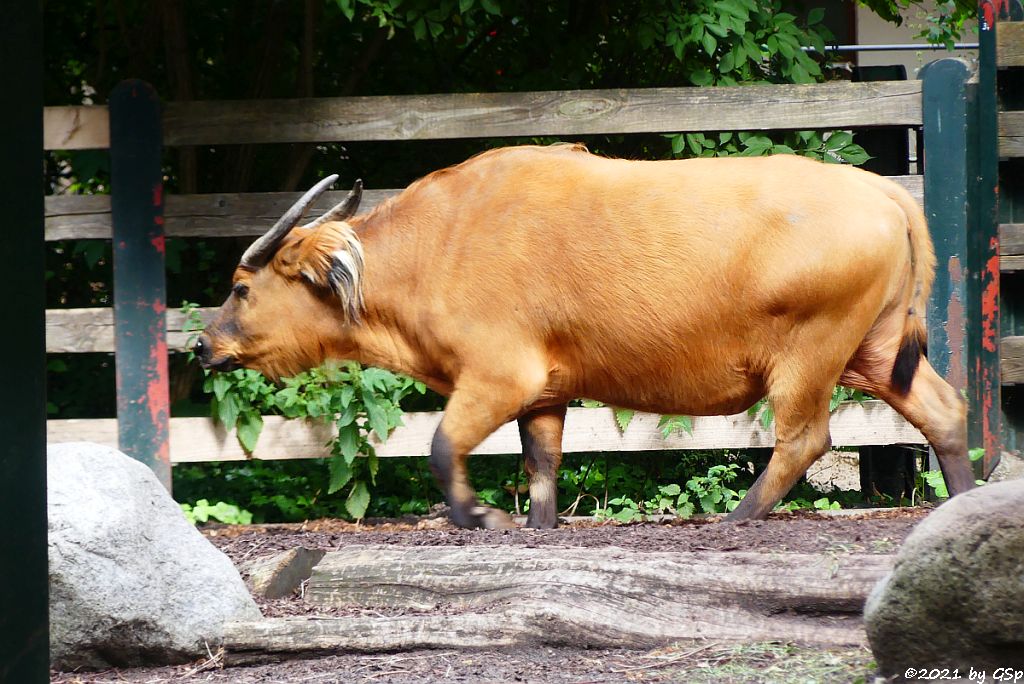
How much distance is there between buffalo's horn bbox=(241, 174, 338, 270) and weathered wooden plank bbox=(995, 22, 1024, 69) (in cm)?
395

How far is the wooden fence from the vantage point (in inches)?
255

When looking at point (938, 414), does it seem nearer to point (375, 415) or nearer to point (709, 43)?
point (709, 43)

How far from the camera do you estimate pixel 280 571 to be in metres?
4.62

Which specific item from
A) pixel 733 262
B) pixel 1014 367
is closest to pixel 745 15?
pixel 733 262

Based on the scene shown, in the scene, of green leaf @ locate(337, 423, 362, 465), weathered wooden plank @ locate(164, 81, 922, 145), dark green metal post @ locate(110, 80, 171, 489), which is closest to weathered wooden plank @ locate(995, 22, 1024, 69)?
weathered wooden plank @ locate(164, 81, 922, 145)

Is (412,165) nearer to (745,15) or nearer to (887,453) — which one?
(745,15)

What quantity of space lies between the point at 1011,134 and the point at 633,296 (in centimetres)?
285

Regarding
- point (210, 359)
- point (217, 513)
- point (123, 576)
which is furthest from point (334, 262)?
point (123, 576)

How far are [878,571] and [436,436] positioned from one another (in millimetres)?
2255

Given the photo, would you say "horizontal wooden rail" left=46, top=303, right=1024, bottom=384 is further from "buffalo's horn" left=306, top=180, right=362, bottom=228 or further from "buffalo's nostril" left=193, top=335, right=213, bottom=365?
"buffalo's horn" left=306, top=180, right=362, bottom=228

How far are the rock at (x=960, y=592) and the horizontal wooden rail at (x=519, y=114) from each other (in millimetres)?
4110

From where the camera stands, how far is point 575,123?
21.4ft

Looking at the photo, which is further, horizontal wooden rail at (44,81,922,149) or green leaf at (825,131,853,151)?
green leaf at (825,131,853,151)

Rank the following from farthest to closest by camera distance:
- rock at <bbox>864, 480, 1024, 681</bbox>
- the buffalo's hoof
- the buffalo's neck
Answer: the buffalo's neck < the buffalo's hoof < rock at <bbox>864, 480, 1024, 681</bbox>
